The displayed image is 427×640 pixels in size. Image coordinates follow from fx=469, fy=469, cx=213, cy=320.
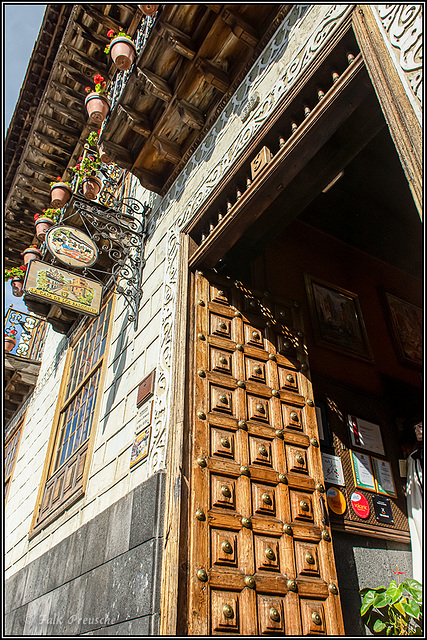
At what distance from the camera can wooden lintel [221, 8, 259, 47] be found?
423cm

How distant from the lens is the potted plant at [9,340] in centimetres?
1165

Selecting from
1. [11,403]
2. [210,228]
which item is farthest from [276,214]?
[11,403]

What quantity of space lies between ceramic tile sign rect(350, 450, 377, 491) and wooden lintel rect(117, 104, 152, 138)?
4.29m

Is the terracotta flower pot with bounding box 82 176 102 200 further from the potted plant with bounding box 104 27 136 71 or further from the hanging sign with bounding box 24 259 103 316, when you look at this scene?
the potted plant with bounding box 104 27 136 71

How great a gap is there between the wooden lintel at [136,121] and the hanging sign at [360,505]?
4558mm

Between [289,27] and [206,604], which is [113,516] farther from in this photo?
[289,27]

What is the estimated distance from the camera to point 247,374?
4.37m

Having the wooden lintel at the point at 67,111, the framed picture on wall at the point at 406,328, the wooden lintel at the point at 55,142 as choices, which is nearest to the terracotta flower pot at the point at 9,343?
the wooden lintel at the point at 55,142

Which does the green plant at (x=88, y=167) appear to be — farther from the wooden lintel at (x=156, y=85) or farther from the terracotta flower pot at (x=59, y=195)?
the wooden lintel at (x=156, y=85)

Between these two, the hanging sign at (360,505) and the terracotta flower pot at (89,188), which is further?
the terracotta flower pot at (89,188)

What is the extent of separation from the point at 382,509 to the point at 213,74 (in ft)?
15.4

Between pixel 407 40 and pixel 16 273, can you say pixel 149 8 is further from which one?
pixel 16 273

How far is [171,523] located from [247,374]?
153 cm

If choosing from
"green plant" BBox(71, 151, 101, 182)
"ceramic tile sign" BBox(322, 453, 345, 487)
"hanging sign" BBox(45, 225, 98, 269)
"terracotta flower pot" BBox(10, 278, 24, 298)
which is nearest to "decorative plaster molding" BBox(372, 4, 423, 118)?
"ceramic tile sign" BBox(322, 453, 345, 487)
